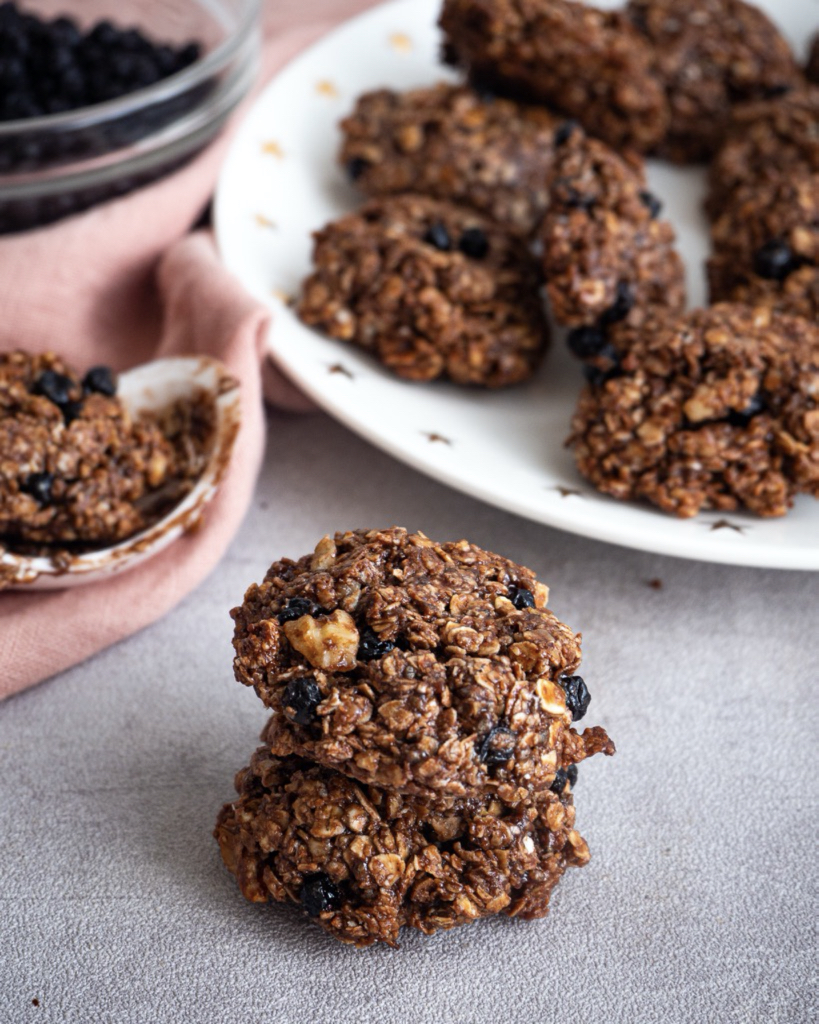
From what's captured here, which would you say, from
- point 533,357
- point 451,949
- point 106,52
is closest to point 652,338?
point 533,357

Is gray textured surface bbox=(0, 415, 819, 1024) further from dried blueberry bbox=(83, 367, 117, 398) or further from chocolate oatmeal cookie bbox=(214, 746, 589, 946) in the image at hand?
dried blueberry bbox=(83, 367, 117, 398)

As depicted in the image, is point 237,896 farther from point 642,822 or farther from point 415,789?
point 642,822

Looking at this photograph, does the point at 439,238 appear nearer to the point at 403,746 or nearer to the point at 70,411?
the point at 70,411

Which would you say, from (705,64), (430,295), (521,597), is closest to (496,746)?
(521,597)

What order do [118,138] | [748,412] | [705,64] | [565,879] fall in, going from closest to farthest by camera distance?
[565,879] < [748,412] < [118,138] < [705,64]

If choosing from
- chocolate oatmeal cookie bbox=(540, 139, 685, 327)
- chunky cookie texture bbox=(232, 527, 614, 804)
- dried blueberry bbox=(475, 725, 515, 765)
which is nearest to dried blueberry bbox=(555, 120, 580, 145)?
chocolate oatmeal cookie bbox=(540, 139, 685, 327)

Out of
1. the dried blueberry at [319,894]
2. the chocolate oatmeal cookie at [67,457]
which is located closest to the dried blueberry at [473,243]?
the chocolate oatmeal cookie at [67,457]

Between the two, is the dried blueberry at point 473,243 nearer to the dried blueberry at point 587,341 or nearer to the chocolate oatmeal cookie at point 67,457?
the dried blueberry at point 587,341
